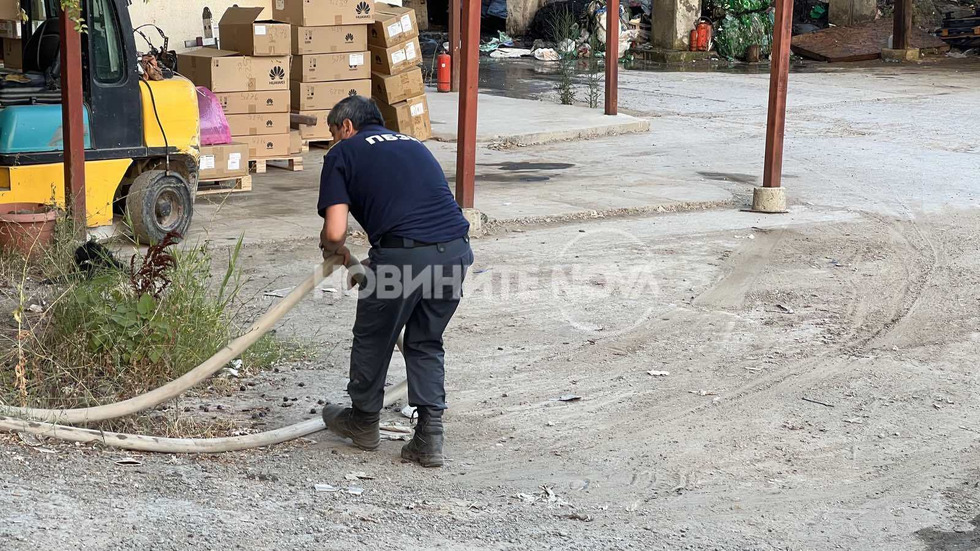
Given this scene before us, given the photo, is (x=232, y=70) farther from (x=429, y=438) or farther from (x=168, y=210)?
(x=429, y=438)

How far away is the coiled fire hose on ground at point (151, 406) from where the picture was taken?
4.84 meters

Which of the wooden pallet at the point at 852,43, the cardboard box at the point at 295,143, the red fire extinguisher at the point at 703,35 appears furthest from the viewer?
the red fire extinguisher at the point at 703,35

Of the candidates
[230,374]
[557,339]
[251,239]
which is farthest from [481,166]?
[230,374]

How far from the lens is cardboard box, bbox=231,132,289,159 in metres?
12.1

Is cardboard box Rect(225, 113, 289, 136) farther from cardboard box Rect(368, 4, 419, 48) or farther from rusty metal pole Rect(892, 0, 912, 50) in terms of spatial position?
rusty metal pole Rect(892, 0, 912, 50)

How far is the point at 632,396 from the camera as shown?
6.14 metres

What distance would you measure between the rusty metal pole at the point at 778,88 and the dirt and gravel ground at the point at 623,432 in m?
1.94

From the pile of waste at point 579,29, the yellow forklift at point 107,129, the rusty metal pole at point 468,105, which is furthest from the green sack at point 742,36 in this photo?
the yellow forklift at point 107,129

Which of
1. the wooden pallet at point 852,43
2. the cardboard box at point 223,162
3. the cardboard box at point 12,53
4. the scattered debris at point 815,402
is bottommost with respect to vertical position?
the scattered debris at point 815,402

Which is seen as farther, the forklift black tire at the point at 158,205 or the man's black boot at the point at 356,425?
the forklift black tire at the point at 158,205

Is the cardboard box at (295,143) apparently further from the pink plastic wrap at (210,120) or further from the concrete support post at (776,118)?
the concrete support post at (776,118)

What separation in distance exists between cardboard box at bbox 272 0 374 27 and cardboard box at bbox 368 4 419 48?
24.8 inches

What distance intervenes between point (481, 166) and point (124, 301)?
7.85 m

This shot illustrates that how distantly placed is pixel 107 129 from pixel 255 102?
3.76 metres
